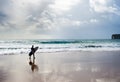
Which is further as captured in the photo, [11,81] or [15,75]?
[15,75]

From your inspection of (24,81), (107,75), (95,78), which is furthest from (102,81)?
(24,81)

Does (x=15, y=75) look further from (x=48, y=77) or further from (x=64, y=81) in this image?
(x=64, y=81)

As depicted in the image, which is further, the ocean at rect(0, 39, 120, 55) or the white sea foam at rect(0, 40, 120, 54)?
the white sea foam at rect(0, 40, 120, 54)

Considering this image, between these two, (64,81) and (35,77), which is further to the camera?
(35,77)

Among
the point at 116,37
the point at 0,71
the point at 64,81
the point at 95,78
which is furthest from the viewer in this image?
the point at 116,37

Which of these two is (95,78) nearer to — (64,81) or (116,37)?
(64,81)

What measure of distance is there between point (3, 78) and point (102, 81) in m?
4.99

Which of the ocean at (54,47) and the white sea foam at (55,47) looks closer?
the ocean at (54,47)

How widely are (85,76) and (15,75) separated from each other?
3.77 meters

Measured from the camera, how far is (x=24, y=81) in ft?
39.1

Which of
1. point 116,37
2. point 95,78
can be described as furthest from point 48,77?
point 116,37

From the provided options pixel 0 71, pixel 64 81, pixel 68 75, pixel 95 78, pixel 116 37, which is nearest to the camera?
pixel 64 81

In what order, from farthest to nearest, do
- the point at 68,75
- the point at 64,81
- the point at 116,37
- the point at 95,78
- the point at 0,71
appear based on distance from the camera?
the point at 116,37
the point at 0,71
the point at 68,75
the point at 95,78
the point at 64,81

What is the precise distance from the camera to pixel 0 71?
15.2m
